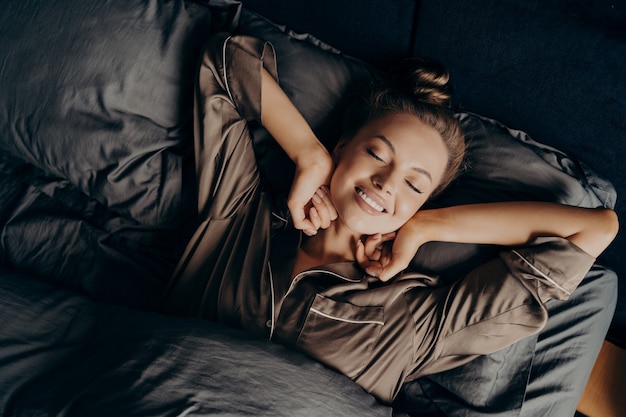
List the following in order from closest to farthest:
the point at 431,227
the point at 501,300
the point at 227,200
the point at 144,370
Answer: the point at 144,370 → the point at 501,300 → the point at 431,227 → the point at 227,200

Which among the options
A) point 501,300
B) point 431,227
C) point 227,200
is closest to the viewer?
point 501,300

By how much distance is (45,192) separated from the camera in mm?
1503

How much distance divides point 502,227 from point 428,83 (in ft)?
1.45

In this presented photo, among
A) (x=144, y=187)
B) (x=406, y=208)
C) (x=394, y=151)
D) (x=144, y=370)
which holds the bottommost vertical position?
(x=144, y=370)

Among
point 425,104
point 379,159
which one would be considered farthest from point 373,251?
point 425,104

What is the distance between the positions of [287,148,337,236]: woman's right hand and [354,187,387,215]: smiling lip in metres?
0.16

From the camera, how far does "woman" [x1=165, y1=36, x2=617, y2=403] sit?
117 cm

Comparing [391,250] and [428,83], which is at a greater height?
[428,83]

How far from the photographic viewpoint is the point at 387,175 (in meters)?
1.19

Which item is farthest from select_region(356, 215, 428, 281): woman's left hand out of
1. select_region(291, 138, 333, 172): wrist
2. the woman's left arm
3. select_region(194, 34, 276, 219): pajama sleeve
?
select_region(194, 34, 276, 219): pajama sleeve

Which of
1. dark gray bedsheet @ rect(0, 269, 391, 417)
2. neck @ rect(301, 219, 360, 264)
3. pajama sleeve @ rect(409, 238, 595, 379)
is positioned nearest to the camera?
dark gray bedsheet @ rect(0, 269, 391, 417)

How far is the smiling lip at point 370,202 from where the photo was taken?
1190 mm

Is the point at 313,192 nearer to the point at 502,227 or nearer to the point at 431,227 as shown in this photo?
the point at 431,227

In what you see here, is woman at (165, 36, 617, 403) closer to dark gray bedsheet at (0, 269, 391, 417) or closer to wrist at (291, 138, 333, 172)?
wrist at (291, 138, 333, 172)
